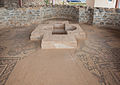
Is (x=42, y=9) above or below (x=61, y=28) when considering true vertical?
above

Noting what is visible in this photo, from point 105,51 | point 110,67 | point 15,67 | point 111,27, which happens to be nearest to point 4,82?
point 15,67

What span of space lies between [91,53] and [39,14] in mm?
4421

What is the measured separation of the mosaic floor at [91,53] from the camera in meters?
2.54

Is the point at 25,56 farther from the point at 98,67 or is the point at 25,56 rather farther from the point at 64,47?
the point at 98,67

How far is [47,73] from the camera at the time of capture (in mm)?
2555

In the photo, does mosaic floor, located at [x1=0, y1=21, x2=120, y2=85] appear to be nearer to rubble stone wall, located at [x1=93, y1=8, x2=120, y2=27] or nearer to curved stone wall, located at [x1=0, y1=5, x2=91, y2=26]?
rubble stone wall, located at [x1=93, y1=8, x2=120, y2=27]

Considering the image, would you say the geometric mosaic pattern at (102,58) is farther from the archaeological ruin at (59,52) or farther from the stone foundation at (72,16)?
the stone foundation at (72,16)

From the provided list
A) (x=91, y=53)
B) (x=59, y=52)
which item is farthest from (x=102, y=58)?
(x=59, y=52)

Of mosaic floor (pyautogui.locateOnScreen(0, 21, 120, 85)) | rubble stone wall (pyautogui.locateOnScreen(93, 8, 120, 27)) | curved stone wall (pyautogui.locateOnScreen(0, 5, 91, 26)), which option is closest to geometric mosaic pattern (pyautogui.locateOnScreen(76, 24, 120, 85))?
mosaic floor (pyautogui.locateOnScreen(0, 21, 120, 85))

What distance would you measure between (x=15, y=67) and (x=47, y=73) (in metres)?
0.78

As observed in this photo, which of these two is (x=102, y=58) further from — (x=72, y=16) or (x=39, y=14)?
(x=72, y=16)

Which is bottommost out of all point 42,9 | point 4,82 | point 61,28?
point 4,82

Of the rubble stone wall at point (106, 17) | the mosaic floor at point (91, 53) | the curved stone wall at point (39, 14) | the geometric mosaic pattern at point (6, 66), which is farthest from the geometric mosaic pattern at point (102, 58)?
the curved stone wall at point (39, 14)

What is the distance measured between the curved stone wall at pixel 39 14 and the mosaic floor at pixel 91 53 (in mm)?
1317
